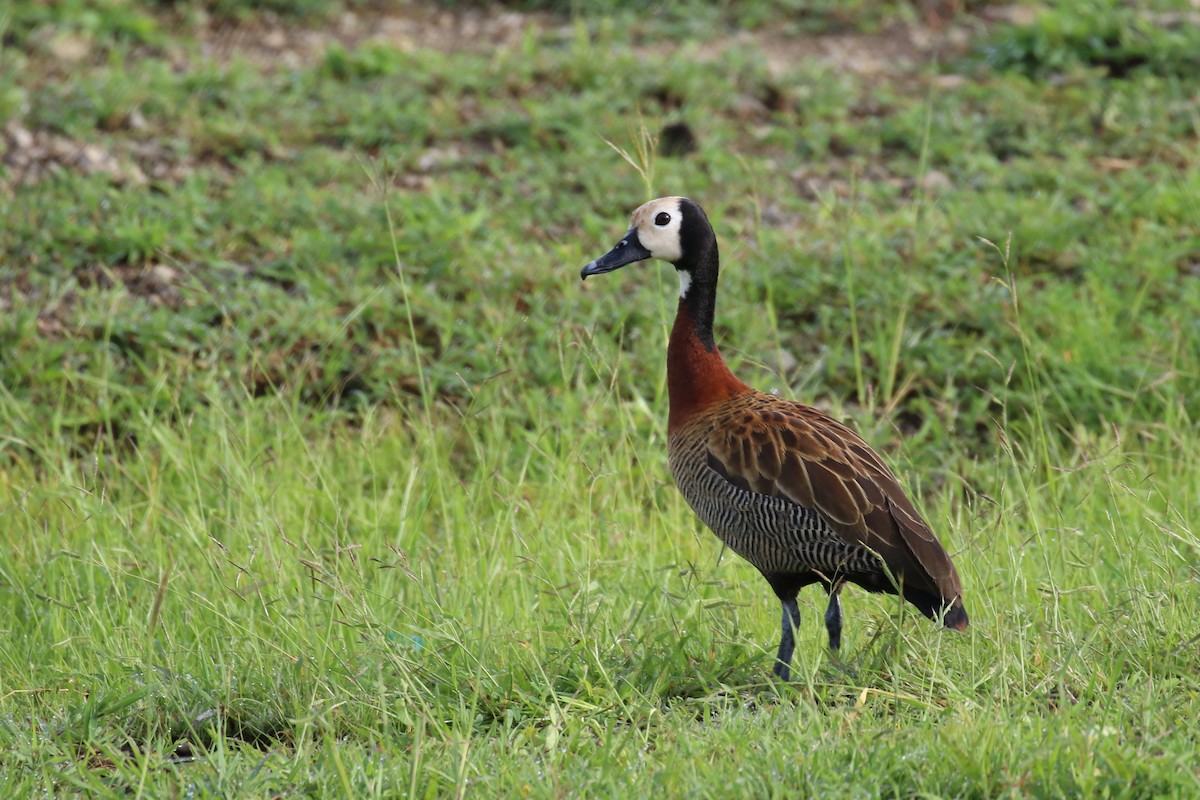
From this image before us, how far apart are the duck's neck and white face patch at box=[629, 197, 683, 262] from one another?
7cm

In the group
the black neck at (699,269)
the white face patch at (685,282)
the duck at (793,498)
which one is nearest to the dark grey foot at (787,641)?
the duck at (793,498)

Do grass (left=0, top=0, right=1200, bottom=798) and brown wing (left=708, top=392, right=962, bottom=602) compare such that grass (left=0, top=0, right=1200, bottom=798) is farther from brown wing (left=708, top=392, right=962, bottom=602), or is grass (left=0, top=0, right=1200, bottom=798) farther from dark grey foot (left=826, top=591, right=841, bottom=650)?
brown wing (left=708, top=392, right=962, bottom=602)

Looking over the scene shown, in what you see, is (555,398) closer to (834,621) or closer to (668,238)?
(668,238)

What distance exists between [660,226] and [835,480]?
3.45ft

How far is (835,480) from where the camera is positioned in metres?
3.90

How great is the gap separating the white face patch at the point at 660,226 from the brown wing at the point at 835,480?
0.60 metres

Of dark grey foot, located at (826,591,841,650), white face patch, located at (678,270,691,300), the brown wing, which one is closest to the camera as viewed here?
the brown wing

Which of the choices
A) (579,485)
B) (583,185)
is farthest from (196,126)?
(579,485)

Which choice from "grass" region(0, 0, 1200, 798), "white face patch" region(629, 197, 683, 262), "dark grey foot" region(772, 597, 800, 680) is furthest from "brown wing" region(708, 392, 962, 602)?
"white face patch" region(629, 197, 683, 262)

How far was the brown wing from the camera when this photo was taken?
3775mm

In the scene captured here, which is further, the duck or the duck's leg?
the duck's leg

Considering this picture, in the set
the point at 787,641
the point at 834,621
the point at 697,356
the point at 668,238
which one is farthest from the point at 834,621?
the point at 668,238

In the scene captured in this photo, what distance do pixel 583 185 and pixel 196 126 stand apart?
200 centimetres

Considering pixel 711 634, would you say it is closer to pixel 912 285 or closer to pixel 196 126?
pixel 912 285
